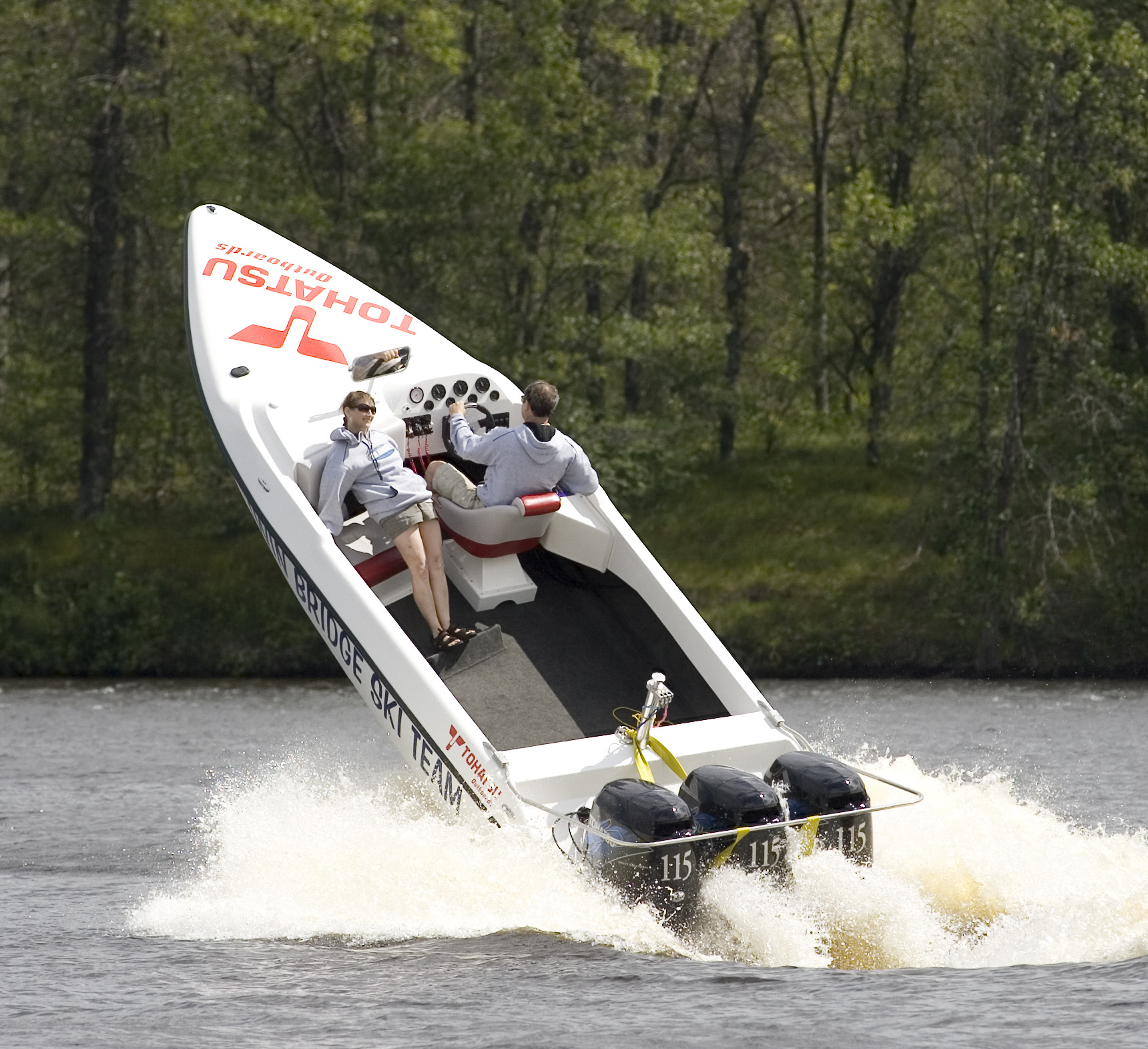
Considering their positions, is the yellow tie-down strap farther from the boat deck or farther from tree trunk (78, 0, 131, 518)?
tree trunk (78, 0, 131, 518)

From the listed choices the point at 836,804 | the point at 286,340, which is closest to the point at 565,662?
the point at 836,804

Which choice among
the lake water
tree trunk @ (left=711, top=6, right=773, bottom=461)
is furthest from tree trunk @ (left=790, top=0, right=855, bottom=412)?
the lake water

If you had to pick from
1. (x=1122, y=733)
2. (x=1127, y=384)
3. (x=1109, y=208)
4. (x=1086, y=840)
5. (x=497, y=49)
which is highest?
(x=497, y=49)

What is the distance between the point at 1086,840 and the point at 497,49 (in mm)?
17991

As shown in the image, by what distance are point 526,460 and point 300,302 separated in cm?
287

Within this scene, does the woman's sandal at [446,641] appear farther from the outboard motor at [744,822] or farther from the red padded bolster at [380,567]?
the outboard motor at [744,822]

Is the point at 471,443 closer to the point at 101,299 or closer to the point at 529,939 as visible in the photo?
the point at 529,939

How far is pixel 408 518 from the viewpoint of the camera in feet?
29.5

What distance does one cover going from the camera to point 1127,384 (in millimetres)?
20172

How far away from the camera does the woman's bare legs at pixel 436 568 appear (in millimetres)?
8984

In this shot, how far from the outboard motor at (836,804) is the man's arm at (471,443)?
2.55 meters

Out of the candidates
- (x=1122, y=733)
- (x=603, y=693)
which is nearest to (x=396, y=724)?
(x=603, y=693)

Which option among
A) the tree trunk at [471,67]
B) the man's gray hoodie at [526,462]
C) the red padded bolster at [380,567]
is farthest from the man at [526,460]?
the tree trunk at [471,67]

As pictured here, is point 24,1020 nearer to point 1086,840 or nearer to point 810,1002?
point 810,1002
